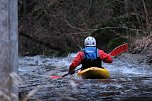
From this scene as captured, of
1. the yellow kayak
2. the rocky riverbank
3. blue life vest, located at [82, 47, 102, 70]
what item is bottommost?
the yellow kayak

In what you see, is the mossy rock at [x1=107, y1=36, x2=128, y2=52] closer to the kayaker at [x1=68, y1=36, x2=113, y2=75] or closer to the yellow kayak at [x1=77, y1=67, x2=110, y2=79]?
the kayaker at [x1=68, y1=36, x2=113, y2=75]

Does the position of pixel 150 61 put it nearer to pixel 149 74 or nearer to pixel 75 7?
pixel 149 74

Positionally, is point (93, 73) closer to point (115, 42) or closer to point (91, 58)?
point (91, 58)

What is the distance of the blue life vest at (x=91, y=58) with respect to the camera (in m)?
Answer: 9.39

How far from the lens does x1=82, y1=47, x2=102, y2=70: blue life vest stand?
9391 millimetres

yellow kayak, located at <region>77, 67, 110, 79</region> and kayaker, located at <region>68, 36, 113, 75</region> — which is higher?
kayaker, located at <region>68, 36, 113, 75</region>

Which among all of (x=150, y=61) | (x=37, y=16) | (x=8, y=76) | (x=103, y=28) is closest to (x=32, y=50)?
(x=37, y=16)

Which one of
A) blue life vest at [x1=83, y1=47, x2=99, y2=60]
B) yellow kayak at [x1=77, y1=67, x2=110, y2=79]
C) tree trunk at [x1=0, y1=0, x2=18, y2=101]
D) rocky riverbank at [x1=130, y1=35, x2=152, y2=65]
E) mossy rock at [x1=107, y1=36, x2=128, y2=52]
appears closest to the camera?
tree trunk at [x1=0, y1=0, x2=18, y2=101]

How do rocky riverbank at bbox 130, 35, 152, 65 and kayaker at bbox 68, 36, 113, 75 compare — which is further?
rocky riverbank at bbox 130, 35, 152, 65

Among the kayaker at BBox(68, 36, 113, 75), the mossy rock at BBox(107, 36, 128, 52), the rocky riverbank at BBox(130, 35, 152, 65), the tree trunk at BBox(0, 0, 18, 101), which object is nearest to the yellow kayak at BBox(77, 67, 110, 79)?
the kayaker at BBox(68, 36, 113, 75)

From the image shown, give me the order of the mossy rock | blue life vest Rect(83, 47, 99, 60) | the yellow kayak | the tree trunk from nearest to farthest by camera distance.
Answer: the tree trunk
the yellow kayak
blue life vest Rect(83, 47, 99, 60)
the mossy rock

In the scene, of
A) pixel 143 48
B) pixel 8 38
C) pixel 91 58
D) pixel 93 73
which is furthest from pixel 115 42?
pixel 8 38

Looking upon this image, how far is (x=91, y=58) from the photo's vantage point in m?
9.47

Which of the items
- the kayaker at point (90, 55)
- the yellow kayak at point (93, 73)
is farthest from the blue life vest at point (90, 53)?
the yellow kayak at point (93, 73)
